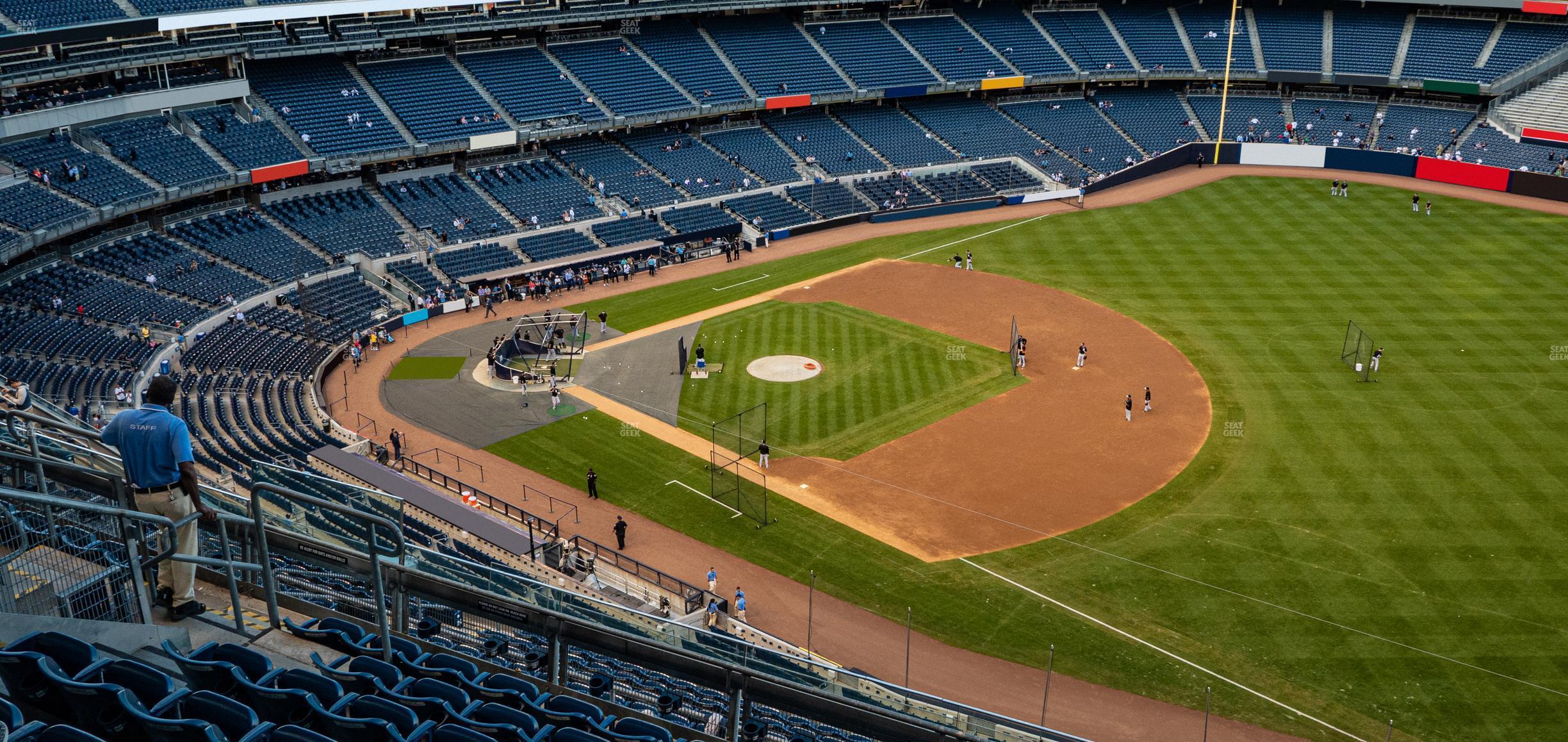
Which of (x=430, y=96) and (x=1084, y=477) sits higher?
(x=430, y=96)

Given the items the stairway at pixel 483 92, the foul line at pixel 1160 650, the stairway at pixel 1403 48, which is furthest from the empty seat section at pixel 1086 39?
the foul line at pixel 1160 650

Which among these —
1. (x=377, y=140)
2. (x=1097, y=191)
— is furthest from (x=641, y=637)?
(x=1097, y=191)

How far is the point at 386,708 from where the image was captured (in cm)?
1166

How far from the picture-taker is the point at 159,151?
5341 cm

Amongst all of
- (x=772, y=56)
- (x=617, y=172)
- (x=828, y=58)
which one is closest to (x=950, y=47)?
(x=828, y=58)

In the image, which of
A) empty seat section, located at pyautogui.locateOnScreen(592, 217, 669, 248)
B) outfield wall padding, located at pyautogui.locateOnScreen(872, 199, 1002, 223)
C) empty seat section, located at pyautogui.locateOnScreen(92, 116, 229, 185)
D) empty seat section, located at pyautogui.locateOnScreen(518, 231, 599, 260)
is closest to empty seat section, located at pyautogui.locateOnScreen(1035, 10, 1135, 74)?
outfield wall padding, located at pyautogui.locateOnScreen(872, 199, 1002, 223)

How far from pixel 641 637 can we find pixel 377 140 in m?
51.1

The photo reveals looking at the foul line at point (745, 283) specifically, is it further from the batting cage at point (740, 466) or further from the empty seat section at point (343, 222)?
the empty seat section at point (343, 222)

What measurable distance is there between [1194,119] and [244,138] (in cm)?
5971

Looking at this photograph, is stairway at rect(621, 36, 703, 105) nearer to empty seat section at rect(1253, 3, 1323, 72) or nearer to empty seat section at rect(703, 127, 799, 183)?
empty seat section at rect(703, 127, 799, 183)

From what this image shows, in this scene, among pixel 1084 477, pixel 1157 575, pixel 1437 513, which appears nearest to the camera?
pixel 1157 575

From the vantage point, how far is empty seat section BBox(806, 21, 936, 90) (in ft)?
253

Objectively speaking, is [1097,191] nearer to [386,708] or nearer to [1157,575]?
[1157,575]

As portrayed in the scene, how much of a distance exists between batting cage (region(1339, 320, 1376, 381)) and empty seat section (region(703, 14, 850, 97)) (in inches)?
1460
